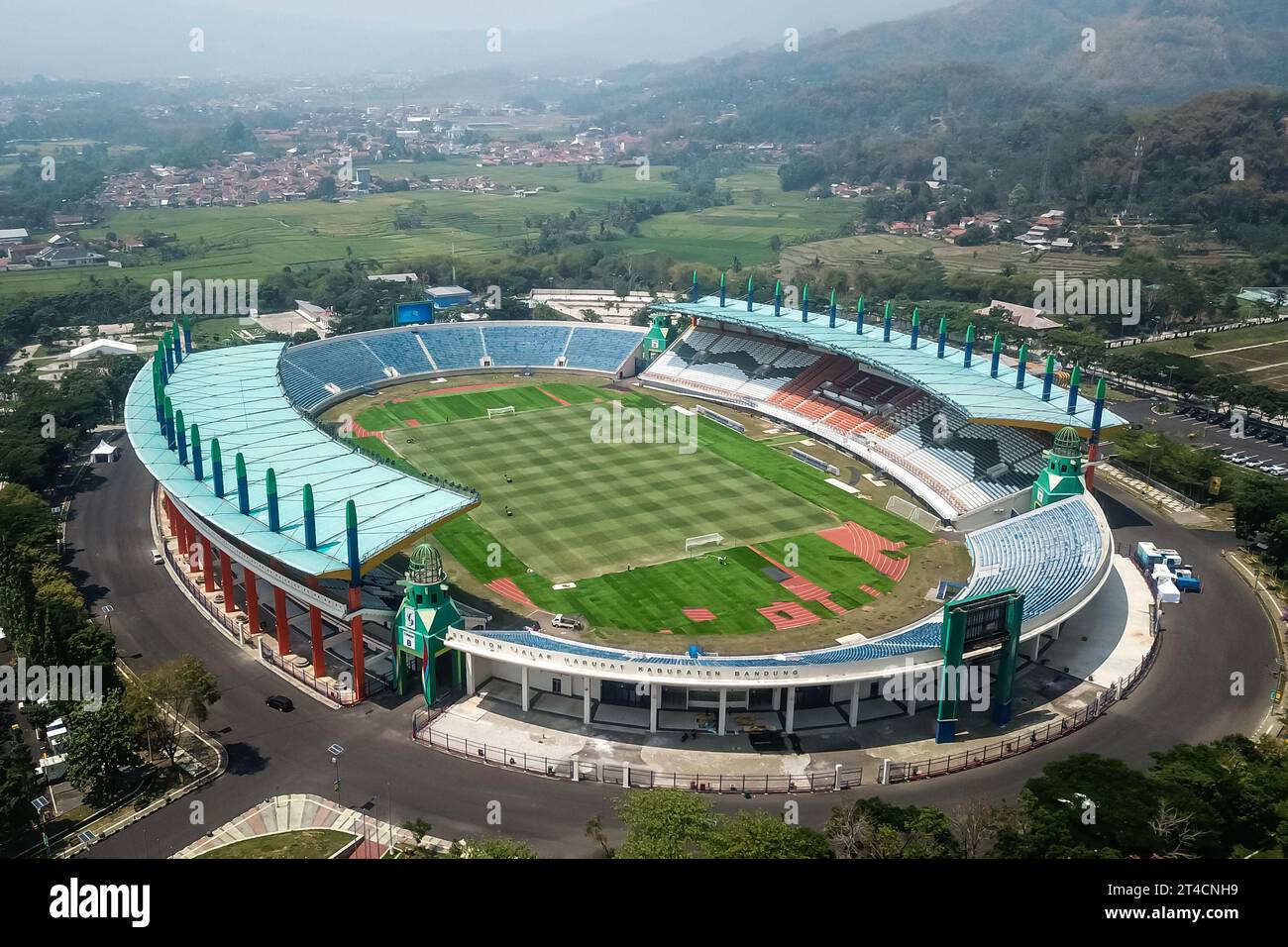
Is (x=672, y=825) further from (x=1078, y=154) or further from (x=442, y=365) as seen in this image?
(x=1078, y=154)

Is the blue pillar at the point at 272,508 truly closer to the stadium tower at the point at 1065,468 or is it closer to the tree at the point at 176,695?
the tree at the point at 176,695

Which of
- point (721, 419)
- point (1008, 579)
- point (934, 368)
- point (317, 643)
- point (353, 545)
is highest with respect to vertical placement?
point (934, 368)

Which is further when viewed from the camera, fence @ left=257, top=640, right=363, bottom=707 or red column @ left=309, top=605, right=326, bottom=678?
red column @ left=309, top=605, right=326, bottom=678

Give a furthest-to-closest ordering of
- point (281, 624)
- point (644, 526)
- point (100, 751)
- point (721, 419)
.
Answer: point (721, 419) → point (644, 526) → point (281, 624) → point (100, 751)

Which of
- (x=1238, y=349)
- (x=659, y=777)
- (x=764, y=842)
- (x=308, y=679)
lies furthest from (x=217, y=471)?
(x=1238, y=349)

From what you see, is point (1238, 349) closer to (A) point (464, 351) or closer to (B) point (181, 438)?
(A) point (464, 351)

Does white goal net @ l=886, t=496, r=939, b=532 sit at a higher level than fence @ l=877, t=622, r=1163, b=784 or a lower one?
higher

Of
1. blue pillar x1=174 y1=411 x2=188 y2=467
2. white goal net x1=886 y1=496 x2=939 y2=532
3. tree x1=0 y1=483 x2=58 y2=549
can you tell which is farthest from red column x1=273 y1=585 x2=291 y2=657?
white goal net x1=886 y1=496 x2=939 y2=532

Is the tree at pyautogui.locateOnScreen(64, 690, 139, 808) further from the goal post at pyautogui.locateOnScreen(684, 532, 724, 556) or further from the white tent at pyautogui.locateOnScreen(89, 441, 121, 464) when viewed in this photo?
the white tent at pyautogui.locateOnScreen(89, 441, 121, 464)
